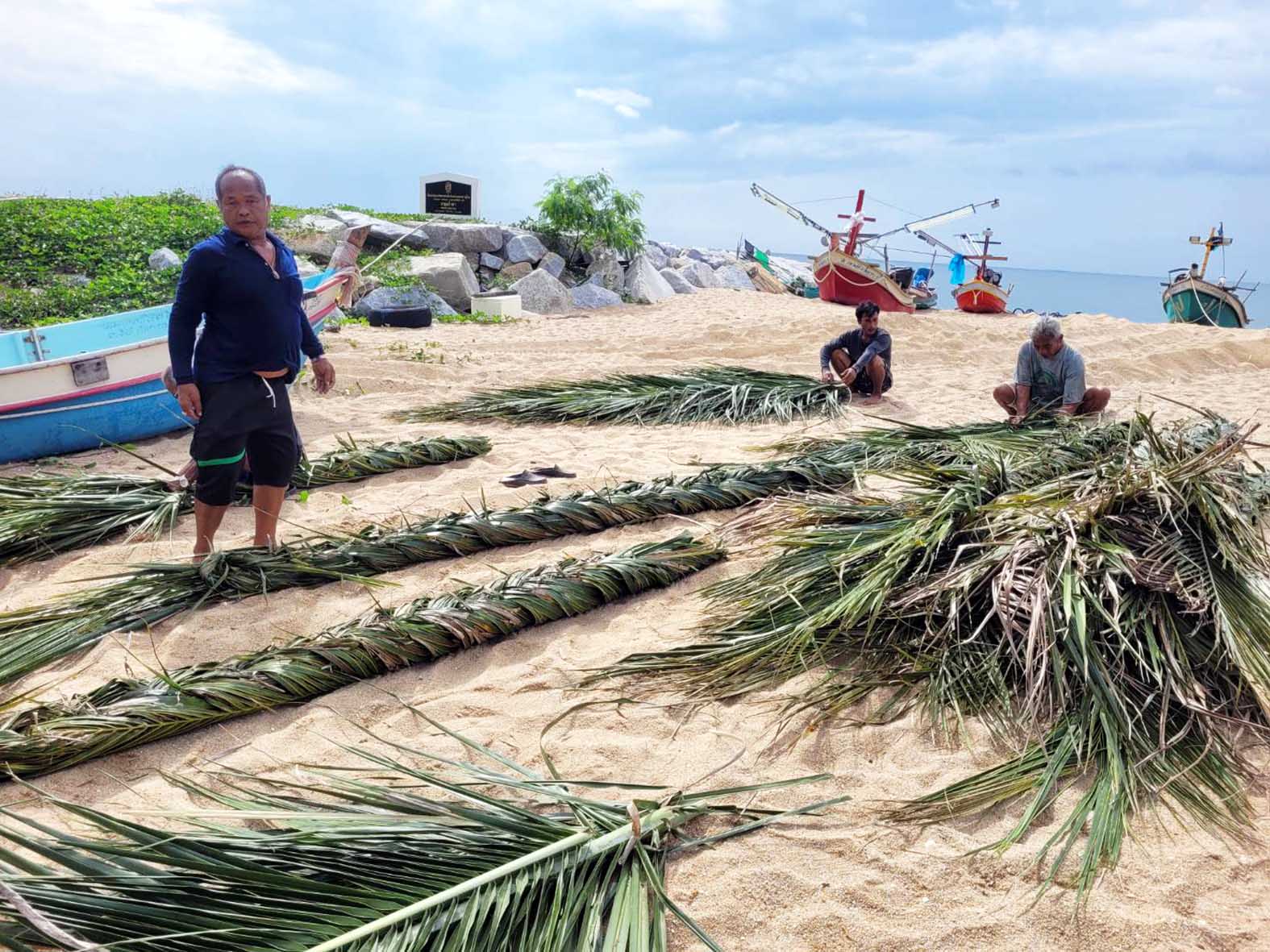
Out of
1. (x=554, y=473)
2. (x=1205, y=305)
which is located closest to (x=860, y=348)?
(x=554, y=473)

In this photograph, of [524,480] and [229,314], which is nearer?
[229,314]

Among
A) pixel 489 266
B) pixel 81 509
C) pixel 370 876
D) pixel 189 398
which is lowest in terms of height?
pixel 370 876

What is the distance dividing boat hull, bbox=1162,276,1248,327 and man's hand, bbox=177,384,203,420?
1767 centimetres

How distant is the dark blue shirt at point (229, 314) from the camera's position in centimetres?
309

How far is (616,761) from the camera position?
88.4 inches

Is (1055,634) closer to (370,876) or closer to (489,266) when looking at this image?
(370,876)

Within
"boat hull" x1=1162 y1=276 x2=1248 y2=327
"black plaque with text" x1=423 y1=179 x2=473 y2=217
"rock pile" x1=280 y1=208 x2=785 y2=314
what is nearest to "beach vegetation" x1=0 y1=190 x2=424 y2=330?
"rock pile" x1=280 y1=208 x2=785 y2=314

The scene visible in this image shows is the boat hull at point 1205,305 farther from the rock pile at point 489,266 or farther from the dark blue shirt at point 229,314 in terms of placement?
the dark blue shirt at point 229,314

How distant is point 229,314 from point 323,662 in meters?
1.37

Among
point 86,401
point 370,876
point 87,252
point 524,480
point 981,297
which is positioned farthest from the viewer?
point 981,297

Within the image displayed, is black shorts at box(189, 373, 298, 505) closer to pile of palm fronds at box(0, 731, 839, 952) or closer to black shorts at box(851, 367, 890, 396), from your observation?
pile of palm fronds at box(0, 731, 839, 952)

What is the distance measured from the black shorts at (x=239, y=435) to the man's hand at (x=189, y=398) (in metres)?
0.04

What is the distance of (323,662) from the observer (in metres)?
2.64

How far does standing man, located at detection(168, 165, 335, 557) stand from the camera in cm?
310
